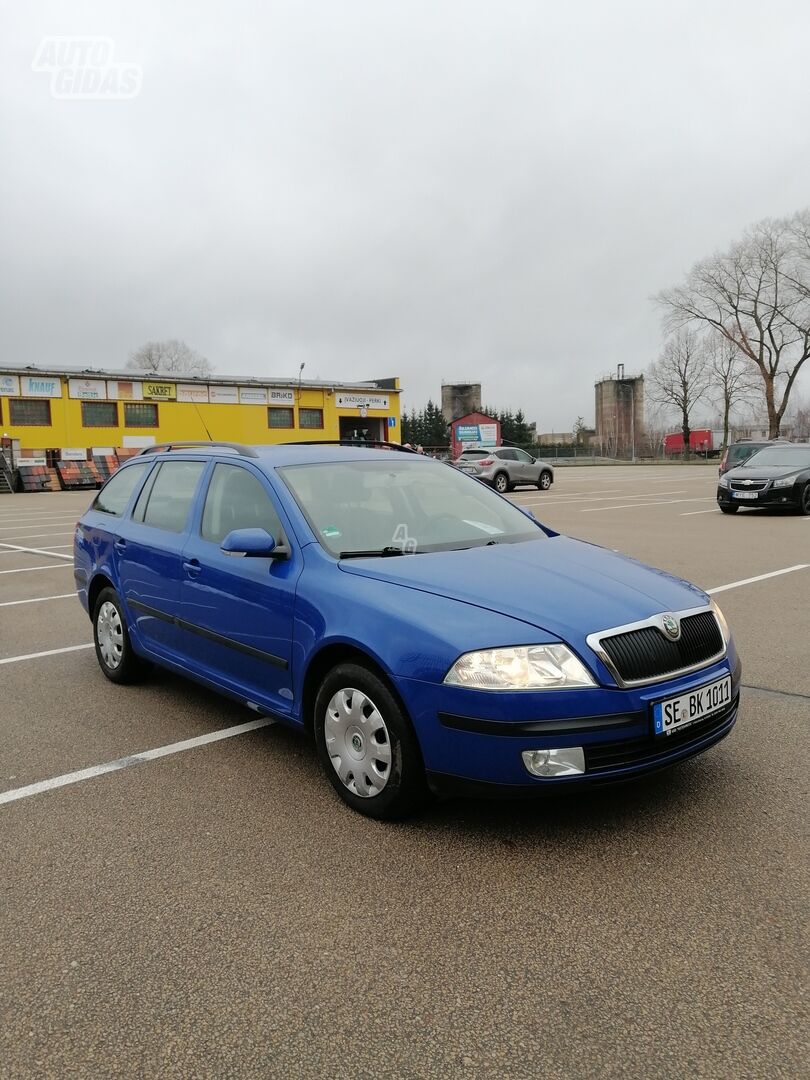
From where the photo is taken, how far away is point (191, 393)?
4184cm

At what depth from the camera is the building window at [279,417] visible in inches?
1772

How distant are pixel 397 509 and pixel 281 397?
42164 mm

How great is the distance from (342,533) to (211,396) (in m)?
40.3

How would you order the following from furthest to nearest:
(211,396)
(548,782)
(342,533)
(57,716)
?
(211,396) → (57,716) → (342,533) → (548,782)

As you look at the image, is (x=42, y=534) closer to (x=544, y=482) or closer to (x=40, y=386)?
(x=544, y=482)

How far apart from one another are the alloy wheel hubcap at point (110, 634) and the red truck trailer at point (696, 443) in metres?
78.0

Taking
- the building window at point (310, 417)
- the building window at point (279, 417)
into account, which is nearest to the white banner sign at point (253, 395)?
the building window at point (279, 417)

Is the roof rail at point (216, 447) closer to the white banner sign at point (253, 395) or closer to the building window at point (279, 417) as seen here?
the white banner sign at point (253, 395)

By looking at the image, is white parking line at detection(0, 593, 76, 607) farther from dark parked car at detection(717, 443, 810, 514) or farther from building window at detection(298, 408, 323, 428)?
building window at detection(298, 408, 323, 428)

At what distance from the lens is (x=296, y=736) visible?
445 centimetres

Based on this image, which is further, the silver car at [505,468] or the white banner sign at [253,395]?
the white banner sign at [253,395]

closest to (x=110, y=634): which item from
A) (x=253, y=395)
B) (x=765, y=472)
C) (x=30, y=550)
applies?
(x=30, y=550)

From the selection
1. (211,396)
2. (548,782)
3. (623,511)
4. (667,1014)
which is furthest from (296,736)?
(211,396)

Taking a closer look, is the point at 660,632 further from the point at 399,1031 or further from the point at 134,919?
the point at 134,919
